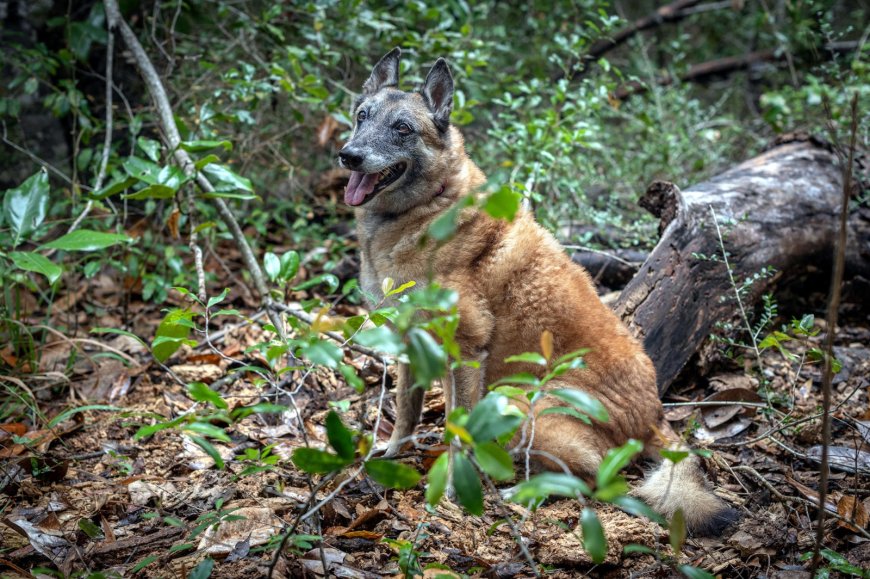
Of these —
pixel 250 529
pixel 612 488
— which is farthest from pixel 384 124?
pixel 612 488

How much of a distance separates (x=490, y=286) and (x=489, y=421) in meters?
2.03

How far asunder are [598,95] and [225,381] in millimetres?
4428

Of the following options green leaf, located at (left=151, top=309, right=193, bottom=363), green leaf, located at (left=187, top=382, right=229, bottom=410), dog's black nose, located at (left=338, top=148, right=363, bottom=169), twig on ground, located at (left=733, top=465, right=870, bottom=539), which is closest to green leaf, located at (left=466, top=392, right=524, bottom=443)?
green leaf, located at (left=187, top=382, right=229, bottom=410)

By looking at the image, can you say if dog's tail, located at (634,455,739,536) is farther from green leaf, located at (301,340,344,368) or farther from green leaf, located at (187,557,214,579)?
green leaf, located at (187,557,214,579)

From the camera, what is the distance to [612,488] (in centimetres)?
195

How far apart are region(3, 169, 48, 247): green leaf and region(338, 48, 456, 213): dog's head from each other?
6.43 feet

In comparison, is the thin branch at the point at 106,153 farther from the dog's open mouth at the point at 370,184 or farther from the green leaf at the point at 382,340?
the green leaf at the point at 382,340

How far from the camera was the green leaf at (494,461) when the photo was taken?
200cm

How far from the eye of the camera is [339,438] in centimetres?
220

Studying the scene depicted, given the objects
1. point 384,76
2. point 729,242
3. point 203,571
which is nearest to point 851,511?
point 729,242

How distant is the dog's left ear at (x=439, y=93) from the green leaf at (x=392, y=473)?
2.74 m

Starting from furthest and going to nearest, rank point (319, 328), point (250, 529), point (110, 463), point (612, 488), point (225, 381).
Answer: point (225, 381), point (110, 463), point (250, 529), point (319, 328), point (612, 488)

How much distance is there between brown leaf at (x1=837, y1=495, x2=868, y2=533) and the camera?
10.8 feet

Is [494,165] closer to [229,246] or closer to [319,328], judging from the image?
[229,246]
